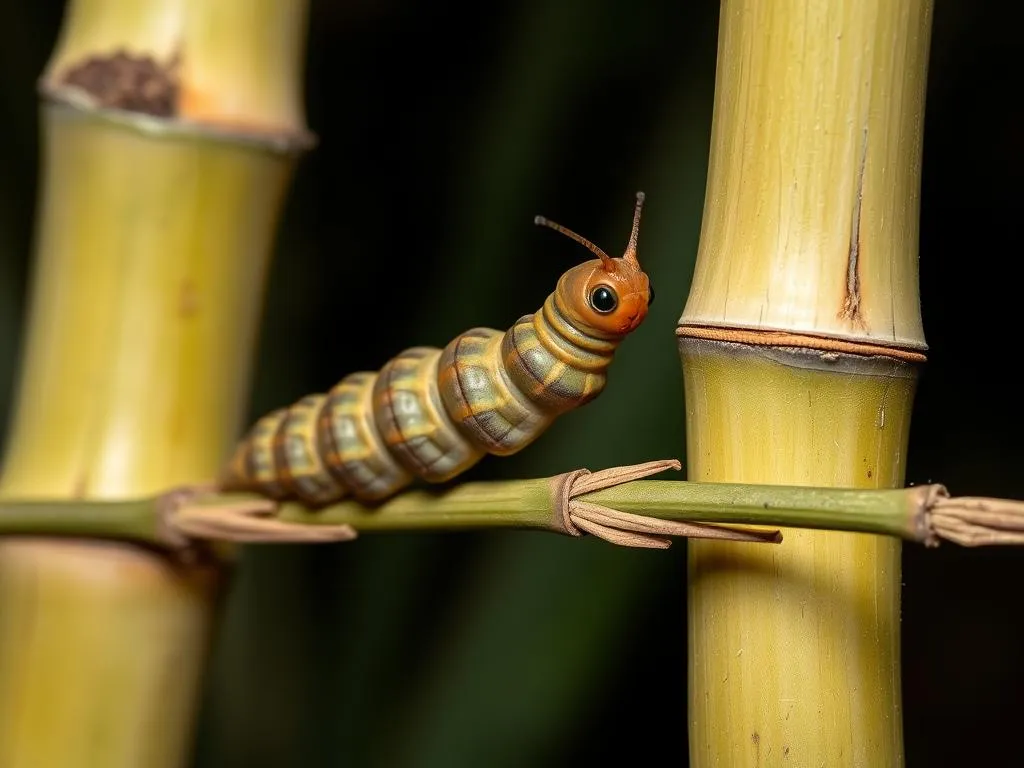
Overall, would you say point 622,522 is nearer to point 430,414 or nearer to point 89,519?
point 430,414

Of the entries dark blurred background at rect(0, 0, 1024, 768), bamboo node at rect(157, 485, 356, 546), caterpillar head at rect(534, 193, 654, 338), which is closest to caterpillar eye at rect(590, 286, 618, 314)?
caterpillar head at rect(534, 193, 654, 338)

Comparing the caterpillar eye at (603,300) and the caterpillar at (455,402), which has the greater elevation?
the caterpillar eye at (603,300)

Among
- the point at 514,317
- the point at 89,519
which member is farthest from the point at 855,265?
the point at 514,317

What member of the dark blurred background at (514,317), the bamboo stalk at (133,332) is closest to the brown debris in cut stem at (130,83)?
the bamboo stalk at (133,332)

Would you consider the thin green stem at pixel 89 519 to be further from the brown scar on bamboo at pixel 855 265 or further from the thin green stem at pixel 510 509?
the brown scar on bamboo at pixel 855 265

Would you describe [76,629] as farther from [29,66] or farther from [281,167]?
[29,66]
